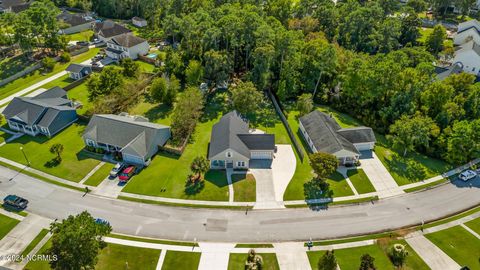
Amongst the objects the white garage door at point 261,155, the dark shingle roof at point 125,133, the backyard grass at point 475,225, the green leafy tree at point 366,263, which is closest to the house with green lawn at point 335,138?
the white garage door at point 261,155

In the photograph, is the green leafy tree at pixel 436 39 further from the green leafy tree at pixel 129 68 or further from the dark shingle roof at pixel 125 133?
the green leafy tree at pixel 129 68

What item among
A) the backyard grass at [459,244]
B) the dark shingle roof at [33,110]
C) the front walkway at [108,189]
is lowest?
the backyard grass at [459,244]

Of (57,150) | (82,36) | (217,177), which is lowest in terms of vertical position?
(217,177)

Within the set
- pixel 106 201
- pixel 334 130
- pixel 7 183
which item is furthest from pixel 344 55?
pixel 7 183

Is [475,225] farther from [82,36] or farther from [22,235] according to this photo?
[82,36]

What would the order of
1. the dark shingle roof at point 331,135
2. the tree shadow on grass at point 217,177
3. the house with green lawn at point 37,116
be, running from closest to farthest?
the tree shadow on grass at point 217,177 → the dark shingle roof at point 331,135 → the house with green lawn at point 37,116

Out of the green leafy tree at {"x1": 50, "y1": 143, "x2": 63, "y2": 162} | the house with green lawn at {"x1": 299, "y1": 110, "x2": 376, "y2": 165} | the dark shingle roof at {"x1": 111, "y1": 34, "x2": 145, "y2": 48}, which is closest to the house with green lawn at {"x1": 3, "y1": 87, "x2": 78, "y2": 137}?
the green leafy tree at {"x1": 50, "y1": 143, "x2": 63, "y2": 162}

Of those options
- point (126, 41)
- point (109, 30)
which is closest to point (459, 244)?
point (126, 41)
